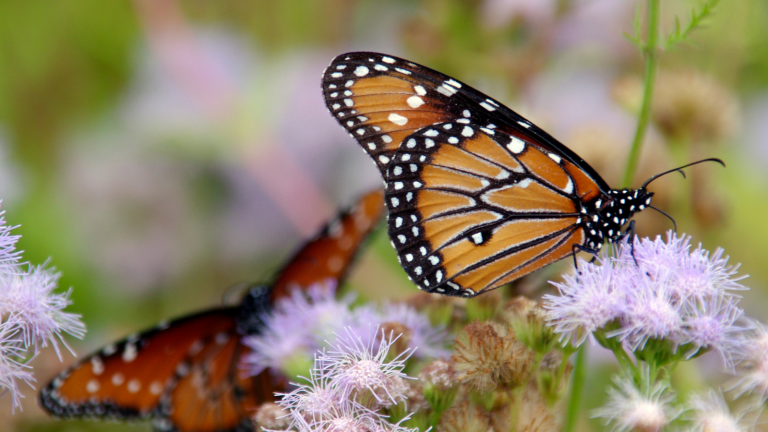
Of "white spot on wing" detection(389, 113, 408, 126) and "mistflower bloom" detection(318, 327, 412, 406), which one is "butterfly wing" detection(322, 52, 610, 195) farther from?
"mistflower bloom" detection(318, 327, 412, 406)

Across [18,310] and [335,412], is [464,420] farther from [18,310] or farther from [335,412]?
[18,310]

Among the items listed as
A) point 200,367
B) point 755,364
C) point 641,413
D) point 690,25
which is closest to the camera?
point 641,413

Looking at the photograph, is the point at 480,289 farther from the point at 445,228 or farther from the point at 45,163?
the point at 45,163

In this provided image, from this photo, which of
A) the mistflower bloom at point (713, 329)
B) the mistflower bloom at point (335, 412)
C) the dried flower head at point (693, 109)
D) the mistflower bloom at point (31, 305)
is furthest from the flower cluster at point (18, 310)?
the dried flower head at point (693, 109)

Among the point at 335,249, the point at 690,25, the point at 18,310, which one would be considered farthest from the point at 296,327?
the point at 690,25

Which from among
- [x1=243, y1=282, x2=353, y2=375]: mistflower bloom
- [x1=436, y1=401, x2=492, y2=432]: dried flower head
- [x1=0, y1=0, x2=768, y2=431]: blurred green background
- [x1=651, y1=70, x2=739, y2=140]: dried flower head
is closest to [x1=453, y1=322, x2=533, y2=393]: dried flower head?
[x1=436, y1=401, x2=492, y2=432]: dried flower head

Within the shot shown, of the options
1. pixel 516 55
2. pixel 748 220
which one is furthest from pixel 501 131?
pixel 748 220
